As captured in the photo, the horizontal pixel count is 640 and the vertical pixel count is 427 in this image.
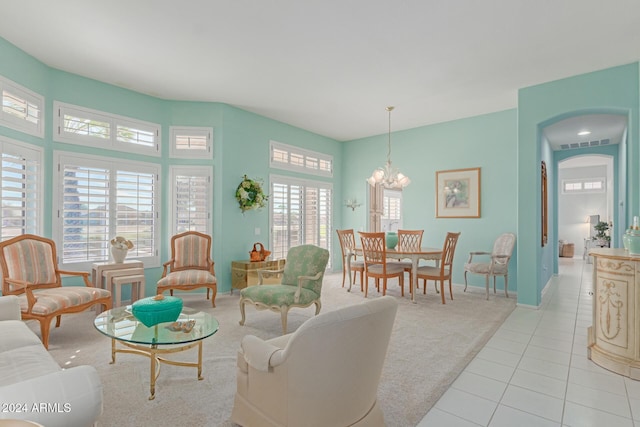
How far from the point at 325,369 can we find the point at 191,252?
161 inches

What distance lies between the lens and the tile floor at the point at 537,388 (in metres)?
2.16

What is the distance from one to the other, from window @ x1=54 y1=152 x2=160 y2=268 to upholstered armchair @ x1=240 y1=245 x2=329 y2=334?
2369 mm

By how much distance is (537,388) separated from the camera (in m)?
2.54

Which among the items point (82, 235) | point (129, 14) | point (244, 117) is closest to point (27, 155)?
point (82, 235)

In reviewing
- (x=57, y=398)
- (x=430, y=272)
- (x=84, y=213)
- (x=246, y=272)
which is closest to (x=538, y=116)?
(x=430, y=272)

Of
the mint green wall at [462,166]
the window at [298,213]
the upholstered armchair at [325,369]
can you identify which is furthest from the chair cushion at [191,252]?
the mint green wall at [462,166]

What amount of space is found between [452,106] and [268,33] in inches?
143

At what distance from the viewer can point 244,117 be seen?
19.7 ft

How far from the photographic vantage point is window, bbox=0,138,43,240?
3.72 metres

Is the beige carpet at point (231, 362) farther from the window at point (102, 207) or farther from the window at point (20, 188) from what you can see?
the window at point (20, 188)

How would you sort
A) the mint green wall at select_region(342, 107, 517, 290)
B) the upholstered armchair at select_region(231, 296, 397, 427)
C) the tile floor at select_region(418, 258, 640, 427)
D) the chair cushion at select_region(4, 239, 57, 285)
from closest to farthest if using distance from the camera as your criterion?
the upholstered armchair at select_region(231, 296, 397, 427) < the tile floor at select_region(418, 258, 640, 427) < the chair cushion at select_region(4, 239, 57, 285) < the mint green wall at select_region(342, 107, 517, 290)

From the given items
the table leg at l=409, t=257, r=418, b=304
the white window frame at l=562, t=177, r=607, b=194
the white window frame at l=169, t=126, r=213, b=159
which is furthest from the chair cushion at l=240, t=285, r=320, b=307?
the white window frame at l=562, t=177, r=607, b=194

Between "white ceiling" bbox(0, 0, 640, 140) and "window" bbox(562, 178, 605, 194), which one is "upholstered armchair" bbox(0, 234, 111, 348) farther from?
"window" bbox(562, 178, 605, 194)

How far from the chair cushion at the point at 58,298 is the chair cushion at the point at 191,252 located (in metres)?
1.40
